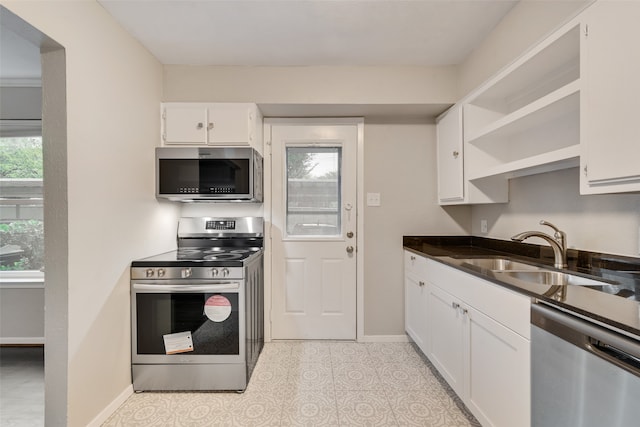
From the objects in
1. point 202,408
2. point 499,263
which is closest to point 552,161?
point 499,263

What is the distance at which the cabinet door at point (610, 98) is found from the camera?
105 centimetres

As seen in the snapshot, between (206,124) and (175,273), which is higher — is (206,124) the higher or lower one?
the higher one

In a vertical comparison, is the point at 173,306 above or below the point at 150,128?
below


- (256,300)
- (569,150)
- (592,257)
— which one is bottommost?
(256,300)

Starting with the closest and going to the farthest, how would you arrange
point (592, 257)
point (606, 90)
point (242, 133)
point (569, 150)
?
1. point (606, 90)
2. point (569, 150)
3. point (592, 257)
4. point (242, 133)

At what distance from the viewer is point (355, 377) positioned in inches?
86.1

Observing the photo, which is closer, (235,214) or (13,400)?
(13,400)

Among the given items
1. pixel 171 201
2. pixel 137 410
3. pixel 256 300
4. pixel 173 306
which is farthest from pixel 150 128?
pixel 137 410

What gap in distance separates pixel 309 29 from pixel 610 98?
1638 millimetres

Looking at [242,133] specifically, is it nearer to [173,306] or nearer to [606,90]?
[173,306]

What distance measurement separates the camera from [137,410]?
1.85m

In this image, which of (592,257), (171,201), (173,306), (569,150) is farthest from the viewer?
(171,201)

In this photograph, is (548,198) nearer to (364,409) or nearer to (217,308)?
(364,409)

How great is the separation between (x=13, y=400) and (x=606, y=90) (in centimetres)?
356
